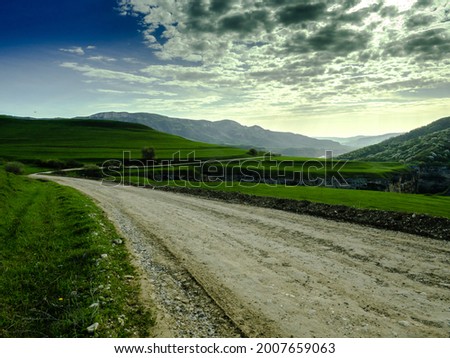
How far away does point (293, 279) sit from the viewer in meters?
11.4

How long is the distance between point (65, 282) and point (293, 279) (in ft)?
27.8

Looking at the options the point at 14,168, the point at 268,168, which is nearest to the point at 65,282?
the point at 14,168

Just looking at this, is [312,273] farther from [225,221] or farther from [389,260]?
[225,221]

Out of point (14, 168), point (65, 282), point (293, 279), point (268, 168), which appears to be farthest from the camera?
point (268, 168)

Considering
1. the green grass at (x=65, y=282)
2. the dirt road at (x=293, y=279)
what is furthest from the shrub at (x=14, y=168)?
the dirt road at (x=293, y=279)

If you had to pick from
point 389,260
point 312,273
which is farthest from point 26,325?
point 389,260

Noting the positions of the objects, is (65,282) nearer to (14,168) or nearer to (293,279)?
(293,279)

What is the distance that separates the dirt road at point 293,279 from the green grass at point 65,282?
1.06 m

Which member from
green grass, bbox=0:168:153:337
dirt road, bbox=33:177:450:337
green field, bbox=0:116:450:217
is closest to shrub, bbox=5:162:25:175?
green field, bbox=0:116:450:217

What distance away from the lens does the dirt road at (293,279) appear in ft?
27.4

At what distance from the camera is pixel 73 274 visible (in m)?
11.3

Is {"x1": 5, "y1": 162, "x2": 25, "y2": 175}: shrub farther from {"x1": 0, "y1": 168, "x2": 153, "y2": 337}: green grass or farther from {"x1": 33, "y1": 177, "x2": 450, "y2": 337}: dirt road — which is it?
{"x1": 33, "y1": 177, "x2": 450, "y2": 337}: dirt road

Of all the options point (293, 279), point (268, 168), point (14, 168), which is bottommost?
point (293, 279)
